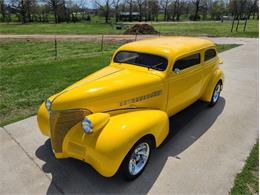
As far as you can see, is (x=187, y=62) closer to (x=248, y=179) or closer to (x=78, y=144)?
(x=248, y=179)

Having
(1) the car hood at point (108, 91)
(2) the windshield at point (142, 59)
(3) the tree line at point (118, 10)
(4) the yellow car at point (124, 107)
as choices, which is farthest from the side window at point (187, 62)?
(3) the tree line at point (118, 10)

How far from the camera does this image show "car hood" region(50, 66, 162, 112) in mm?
3062

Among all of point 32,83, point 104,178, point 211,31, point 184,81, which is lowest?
point 104,178

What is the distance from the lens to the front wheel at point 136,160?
10.0 feet

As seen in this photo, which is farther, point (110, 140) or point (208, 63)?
point (208, 63)

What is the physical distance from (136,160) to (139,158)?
7 cm

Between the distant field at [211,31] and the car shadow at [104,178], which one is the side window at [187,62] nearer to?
the car shadow at [104,178]

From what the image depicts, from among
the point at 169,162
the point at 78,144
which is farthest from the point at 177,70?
the point at 78,144

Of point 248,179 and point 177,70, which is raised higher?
point 177,70

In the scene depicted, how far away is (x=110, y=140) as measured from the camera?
9.23 feet

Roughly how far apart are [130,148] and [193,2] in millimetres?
89211

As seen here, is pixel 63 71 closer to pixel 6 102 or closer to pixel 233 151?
pixel 6 102

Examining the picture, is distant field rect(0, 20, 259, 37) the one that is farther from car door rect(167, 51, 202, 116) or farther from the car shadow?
the car shadow

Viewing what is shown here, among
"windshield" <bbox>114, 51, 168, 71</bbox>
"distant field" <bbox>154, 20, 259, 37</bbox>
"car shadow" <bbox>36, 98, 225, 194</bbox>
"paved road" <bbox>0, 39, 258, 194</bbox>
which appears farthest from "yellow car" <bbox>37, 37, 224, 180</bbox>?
"distant field" <bbox>154, 20, 259, 37</bbox>
